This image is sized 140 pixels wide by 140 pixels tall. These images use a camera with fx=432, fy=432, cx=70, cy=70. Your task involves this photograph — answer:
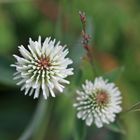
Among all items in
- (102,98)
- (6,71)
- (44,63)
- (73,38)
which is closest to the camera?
(44,63)

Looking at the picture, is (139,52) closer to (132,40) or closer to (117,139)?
(132,40)

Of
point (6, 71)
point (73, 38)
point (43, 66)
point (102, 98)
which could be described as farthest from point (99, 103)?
point (73, 38)

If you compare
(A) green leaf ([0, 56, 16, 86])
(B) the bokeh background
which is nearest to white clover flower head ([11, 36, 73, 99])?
(A) green leaf ([0, 56, 16, 86])

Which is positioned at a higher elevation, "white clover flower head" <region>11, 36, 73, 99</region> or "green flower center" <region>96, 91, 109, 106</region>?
"green flower center" <region>96, 91, 109, 106</region>

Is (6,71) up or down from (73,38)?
down

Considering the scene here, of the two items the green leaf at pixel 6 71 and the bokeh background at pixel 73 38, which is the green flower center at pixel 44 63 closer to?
the green leaf at pixel 6 71

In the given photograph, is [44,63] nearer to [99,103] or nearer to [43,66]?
[43,66]

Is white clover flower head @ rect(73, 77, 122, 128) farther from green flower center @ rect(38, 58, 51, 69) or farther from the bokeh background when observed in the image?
the bokeh background

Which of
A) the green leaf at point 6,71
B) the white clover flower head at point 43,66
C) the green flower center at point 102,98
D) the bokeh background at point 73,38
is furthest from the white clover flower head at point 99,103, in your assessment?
the bokeh background at point 73,38

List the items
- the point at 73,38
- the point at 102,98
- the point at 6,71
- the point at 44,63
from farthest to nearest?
the point at 73,38 → the point at 6,71 → the point at 102,98 → the point at 44,63

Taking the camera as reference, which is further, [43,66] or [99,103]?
[99,103]
